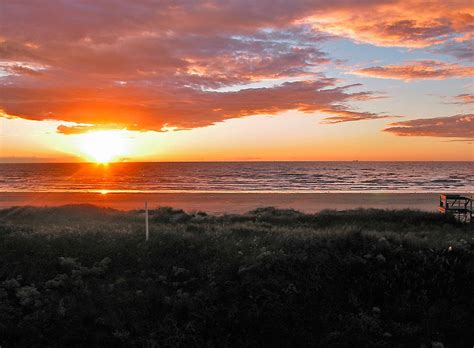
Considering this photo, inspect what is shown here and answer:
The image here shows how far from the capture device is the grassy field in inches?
320

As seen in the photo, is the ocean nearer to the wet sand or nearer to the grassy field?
the wet sand

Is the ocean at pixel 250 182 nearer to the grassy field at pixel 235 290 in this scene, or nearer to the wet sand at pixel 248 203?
the wet sand at pixel 248 203

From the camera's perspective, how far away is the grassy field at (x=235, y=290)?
26.7 ft

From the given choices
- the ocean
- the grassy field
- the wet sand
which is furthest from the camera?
the ocean

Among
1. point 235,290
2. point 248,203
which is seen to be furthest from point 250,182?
point 235,290

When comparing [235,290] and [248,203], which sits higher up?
[235,290]

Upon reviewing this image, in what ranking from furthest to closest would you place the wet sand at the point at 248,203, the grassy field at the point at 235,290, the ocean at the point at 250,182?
the ocean at the point at 250,182 → the wet sand at the point at 248,203 → the grassy field at the point at 235,290

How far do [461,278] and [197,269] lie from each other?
20.9 ft

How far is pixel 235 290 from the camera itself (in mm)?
9352

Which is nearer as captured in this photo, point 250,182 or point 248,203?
point 248,203

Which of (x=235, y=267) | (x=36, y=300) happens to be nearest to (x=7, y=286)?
(x=36, y=300)

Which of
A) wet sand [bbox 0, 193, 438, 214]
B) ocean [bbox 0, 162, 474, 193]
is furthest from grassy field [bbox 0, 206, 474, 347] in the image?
ocean [bbox 0, 162, 474, 193]

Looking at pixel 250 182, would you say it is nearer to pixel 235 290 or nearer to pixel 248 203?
pixel 248 203

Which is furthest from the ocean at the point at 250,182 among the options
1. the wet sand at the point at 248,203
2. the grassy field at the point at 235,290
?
the grassy field at the point at 235,290
